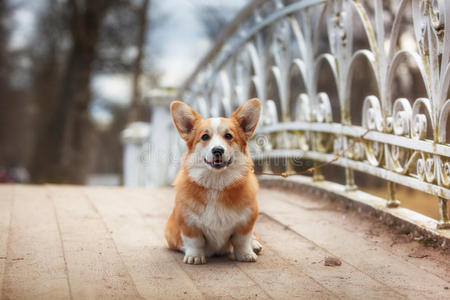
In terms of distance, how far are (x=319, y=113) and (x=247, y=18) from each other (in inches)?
64.4

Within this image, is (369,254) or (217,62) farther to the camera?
(217,62)

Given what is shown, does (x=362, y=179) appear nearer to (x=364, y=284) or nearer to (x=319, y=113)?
(x=319, y=113)

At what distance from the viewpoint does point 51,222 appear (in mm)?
3221

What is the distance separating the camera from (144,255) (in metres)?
2.53

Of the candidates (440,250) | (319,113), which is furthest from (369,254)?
(319,113)

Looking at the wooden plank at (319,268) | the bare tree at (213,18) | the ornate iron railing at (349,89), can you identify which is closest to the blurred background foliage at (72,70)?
the bare tree at (213,18)

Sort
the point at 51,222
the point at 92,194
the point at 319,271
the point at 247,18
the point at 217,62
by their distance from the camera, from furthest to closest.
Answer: the point at 217,62
the point at 247,18
the point at 92,194
the point at 51,222
the point at 319,271

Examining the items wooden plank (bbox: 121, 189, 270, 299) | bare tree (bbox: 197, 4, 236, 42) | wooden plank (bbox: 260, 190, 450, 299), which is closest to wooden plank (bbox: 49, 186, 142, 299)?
wooden plank (bbox: 121, 189, 270, 299)

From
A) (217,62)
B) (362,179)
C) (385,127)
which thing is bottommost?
(362,179)

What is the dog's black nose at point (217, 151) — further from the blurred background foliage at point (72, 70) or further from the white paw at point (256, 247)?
the blurred background foliage at point (72, 70)

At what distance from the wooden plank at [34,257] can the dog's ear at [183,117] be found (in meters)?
0.86

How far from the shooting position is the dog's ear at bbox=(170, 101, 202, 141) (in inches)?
101

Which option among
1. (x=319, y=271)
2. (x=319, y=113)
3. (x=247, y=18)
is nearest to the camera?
(x=319, y=271)

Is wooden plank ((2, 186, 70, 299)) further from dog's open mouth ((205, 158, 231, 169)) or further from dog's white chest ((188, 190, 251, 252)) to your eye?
dog's open mouth ((205, 158, 231, 169))
